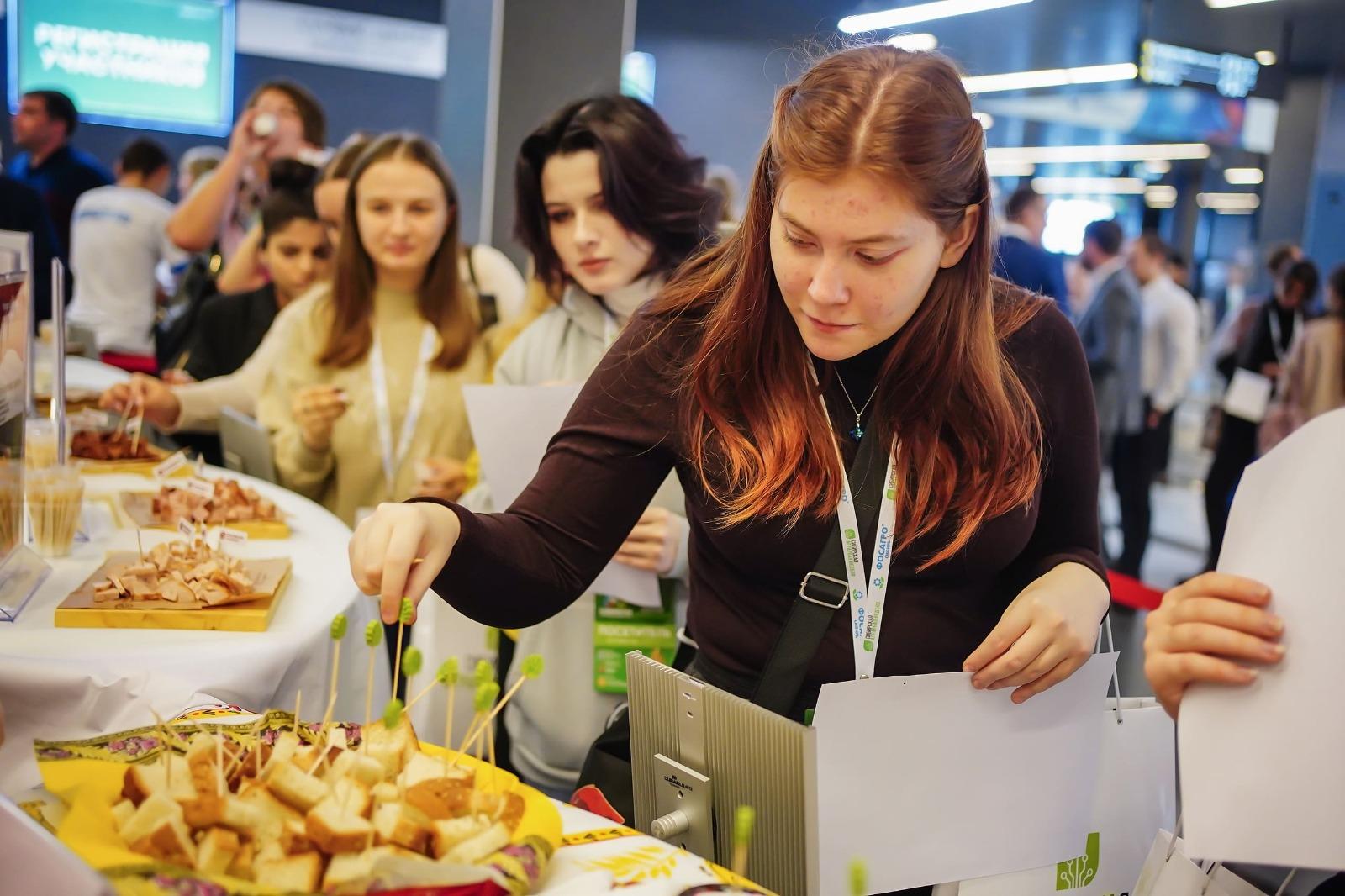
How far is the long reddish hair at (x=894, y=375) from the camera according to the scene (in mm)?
1385

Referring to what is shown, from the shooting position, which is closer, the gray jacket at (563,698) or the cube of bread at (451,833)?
the cube of bread at (451,833)

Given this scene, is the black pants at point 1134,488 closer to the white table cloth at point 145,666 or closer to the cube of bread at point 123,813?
the white table cloth at point 145,666

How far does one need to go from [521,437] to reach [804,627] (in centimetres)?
87

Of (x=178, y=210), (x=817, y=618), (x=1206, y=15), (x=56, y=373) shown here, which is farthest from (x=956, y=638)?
(x=1206, y=15)

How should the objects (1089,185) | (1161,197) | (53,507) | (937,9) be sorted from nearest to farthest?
(53,507) → (937,9) → (1161,197) → (1089,185)

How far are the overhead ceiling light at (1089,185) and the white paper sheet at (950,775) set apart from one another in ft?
32.5

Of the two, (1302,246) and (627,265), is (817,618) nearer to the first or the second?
(627,265)

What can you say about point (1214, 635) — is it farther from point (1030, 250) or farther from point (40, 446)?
point (1030, 250)

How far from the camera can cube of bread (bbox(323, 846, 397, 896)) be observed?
2.93ft

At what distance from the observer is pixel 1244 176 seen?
8883 mm

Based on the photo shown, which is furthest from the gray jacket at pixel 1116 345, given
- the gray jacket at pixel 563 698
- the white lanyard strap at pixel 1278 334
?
the gray jacket at pixel 563 698

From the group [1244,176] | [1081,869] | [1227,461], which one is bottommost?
[1227,461]

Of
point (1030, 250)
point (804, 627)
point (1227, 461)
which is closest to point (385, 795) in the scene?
point (804, 627)

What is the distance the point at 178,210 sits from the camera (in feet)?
17.2
